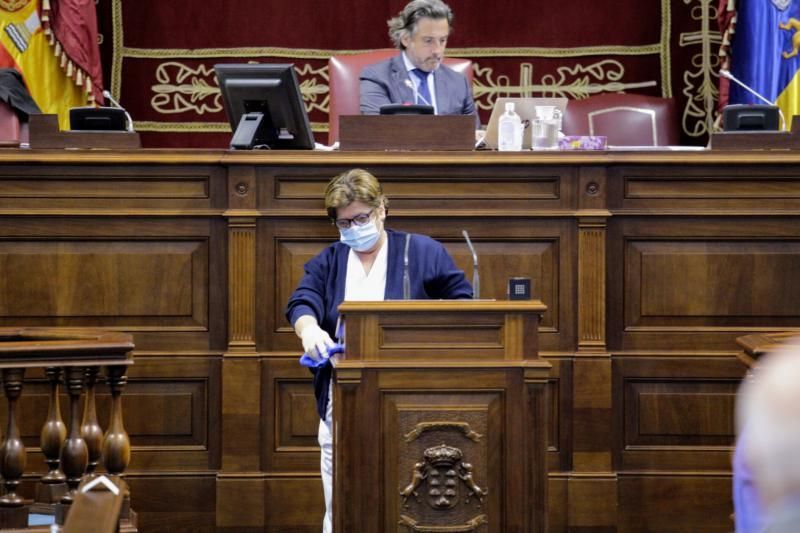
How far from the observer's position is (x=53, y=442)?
152 inches

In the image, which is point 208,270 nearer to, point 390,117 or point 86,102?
point 390,117

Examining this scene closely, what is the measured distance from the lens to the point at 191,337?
494 cm

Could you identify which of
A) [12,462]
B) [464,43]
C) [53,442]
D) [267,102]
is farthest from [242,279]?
[464,43]

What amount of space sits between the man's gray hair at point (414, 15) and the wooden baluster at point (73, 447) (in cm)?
266

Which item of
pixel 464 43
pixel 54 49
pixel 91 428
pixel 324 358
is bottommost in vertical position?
pixel 91 428

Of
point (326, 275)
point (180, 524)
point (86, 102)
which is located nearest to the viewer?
point (326, 275)

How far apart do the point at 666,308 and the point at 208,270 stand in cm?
169

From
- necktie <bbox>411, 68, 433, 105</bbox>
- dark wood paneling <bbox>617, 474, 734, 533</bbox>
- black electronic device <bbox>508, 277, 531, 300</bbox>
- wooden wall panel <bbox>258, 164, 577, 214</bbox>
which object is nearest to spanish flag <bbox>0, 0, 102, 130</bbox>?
necktie <bbox>411, 68, 433, 105</bbox>

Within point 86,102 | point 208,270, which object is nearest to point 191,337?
point 208,270

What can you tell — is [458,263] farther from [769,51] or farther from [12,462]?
[769,51]

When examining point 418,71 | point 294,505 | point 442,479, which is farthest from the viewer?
point 418,71

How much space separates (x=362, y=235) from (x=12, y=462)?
122 cm

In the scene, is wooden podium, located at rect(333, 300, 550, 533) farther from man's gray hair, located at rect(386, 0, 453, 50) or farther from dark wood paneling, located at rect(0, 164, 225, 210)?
man's gray hair, located at rect(386, 0, 453, 50)

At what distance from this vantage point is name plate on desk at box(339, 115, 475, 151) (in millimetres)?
5004
